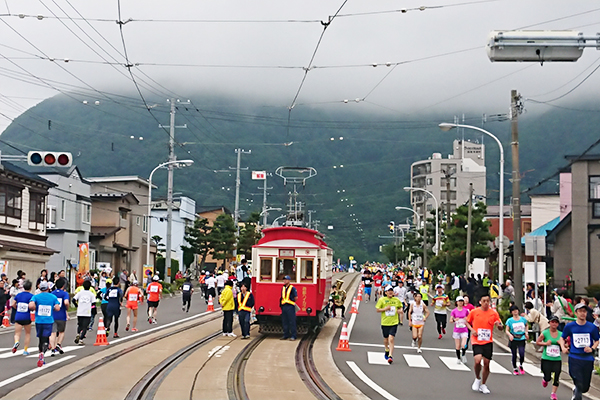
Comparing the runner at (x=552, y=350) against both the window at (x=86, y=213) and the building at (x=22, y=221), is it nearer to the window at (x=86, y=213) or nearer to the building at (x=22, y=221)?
the building at (x=22, y=221)

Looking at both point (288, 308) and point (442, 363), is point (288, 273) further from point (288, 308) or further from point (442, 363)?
point (442, 363)

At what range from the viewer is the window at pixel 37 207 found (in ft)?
142

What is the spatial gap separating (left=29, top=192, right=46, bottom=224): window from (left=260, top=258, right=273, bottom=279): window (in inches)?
1002

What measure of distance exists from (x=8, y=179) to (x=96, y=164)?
116m

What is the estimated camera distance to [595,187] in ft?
129

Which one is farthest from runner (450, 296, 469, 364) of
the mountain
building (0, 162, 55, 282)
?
the mountain

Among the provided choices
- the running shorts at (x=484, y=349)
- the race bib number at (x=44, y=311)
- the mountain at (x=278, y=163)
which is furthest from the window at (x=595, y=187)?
the mountain at (x=278, y=163)

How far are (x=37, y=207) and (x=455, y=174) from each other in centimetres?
8449

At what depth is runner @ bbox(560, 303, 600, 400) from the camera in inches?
463

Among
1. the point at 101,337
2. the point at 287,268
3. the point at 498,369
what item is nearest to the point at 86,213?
the point at 287,268

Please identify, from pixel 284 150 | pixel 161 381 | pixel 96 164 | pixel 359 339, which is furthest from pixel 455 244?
pixel 284 150

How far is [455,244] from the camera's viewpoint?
45.2 metres

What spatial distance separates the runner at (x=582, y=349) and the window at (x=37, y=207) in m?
37.1

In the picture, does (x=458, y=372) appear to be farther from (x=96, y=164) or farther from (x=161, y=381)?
(x=96, y=164)
